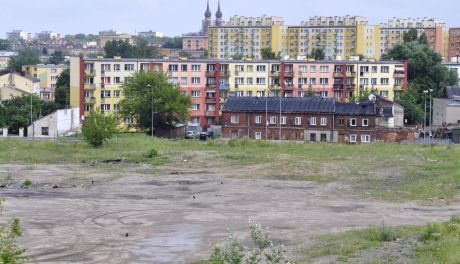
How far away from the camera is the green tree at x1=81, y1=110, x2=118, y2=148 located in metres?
68.5

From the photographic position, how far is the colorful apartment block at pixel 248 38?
16650cm

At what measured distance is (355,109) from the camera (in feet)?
257

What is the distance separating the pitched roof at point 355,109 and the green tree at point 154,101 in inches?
616

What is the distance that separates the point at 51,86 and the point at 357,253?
397 feet

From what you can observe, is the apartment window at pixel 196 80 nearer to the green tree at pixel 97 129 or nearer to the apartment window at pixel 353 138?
the apartment window at pixel 353 138

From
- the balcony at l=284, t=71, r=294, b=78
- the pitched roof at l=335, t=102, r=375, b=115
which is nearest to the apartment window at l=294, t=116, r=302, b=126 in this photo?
the pitched roof at l=335, t=102, r=375, b=115

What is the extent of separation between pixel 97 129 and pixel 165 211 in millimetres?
30221

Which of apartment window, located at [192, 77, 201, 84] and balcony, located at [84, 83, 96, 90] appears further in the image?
apartment window, located at [192, 77, 201, 84]

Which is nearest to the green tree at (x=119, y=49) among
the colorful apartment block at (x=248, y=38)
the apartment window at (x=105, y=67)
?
the colorful apartment block at (x=248, y=38)

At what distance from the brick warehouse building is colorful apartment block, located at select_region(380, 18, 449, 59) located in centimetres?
10055

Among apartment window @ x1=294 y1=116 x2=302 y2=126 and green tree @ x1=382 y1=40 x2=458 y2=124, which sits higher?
green tree @ x1=382 y1=40 x2=458 y2=124

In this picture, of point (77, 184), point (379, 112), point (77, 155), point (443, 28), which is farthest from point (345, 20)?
point (77, 184)

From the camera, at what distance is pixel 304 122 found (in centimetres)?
7981

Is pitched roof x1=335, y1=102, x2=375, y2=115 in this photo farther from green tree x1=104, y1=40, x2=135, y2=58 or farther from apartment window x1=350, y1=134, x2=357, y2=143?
green tree x1=104, y1=40, x2=135, y2=58
